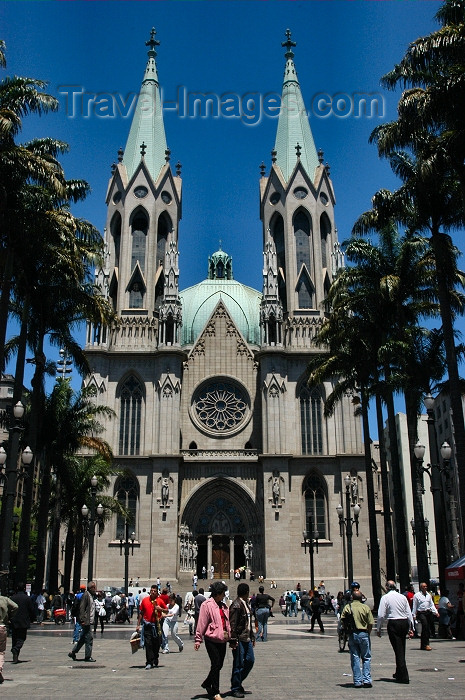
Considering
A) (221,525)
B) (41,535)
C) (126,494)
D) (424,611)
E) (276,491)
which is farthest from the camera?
(221,525)

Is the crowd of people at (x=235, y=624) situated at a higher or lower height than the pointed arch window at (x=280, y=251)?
lower

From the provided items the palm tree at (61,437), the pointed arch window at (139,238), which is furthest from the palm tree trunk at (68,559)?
the pointed arch window at (139,238)

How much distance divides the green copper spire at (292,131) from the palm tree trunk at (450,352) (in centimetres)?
3285

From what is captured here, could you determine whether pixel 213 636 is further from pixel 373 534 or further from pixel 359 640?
pixel 373 534

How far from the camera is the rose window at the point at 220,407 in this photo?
4925cm

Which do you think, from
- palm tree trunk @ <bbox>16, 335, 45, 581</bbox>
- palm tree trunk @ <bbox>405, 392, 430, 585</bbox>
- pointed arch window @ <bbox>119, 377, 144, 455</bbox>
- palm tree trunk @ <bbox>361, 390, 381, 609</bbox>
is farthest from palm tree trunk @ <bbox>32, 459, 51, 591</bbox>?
pointed arch window @ <bbox>119, 377, 144, 455</bbox>

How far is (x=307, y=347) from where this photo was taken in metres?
49.1

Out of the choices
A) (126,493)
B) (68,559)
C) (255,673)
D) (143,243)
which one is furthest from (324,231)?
(255,673)

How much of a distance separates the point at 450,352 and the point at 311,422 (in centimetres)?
2621

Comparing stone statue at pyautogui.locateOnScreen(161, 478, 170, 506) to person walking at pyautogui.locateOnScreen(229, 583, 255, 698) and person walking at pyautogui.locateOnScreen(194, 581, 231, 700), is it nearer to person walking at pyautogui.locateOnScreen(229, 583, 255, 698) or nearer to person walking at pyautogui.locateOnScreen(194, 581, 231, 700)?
person walking at pyautogui.locateOnScreen(229, 583, 255, 698)

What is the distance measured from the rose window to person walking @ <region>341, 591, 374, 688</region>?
37711 millimetres

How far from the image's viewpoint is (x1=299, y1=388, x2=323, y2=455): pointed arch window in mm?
47344

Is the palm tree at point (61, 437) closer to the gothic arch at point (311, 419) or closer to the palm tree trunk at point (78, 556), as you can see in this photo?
the palm tree trunk at point (78, 556)

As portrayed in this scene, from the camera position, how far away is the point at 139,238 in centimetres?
5291
